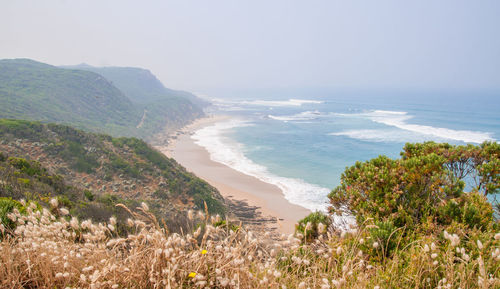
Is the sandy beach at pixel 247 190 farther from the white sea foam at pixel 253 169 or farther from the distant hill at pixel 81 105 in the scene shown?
the distant hill at pixel 81 105

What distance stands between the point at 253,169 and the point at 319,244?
115ft

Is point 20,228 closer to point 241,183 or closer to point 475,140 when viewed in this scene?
point 241,183

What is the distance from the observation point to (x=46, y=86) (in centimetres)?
7612

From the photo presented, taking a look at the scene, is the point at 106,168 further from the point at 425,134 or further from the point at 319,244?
the point at 425,134

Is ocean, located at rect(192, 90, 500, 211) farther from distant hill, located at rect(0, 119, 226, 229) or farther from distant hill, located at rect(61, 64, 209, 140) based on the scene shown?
distant hill, located at rect(61, 64, 209, 140)

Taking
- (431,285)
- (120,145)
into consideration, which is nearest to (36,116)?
(120,145)

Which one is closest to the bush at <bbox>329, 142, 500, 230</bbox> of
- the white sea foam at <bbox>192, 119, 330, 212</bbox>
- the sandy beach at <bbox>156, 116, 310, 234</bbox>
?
the white sea foam at <bbox>192, 119, 330, 212</bbox>

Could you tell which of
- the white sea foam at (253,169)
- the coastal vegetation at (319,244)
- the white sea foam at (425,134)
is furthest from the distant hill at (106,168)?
the white sea foam at (425,134)

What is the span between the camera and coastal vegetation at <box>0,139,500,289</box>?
113 inches

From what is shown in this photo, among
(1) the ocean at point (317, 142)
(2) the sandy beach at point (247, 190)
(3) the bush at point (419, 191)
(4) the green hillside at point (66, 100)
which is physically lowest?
(2) the sandy beach at point (247, 190)

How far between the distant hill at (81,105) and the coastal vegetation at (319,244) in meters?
50.8

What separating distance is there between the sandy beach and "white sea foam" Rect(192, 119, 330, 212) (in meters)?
1.06

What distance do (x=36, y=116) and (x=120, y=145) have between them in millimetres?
32024

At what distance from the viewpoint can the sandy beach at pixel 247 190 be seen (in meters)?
25.3
